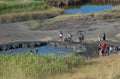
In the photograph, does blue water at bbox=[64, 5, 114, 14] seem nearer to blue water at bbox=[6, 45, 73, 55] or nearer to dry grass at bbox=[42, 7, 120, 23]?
dry grass at bbox=[42, 7, 120, 23]

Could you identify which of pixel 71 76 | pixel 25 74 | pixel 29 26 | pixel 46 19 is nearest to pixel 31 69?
pixel 25 74

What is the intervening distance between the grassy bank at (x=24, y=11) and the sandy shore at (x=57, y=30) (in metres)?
3.69

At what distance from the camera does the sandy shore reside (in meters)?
46.3

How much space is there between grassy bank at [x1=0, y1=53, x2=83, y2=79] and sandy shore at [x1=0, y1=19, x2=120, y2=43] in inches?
841

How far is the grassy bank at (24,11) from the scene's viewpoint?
60.2 meters

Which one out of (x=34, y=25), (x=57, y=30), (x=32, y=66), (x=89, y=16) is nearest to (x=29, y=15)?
(x=34, y=25)

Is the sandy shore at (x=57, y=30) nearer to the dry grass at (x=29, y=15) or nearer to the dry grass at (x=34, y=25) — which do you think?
the dry grass at (x=34, y=25)

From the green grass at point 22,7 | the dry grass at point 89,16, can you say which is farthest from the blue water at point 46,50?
the green grass at point 22,7

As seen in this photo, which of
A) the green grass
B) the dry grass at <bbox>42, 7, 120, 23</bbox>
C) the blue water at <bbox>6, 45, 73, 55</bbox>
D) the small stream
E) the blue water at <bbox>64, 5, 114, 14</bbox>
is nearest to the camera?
the blue water at <bbox>6, 45, 73, 55</bbox>

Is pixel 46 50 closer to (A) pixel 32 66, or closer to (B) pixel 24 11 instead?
(A) pixel 32 66

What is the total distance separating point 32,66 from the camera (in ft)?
70.2

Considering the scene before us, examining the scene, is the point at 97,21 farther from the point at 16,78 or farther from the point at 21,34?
the point at 16,78

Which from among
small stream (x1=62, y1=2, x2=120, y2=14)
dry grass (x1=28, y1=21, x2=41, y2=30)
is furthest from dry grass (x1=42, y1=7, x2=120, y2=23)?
small stream (x1=62, y1=2, x2=120, y2=14)

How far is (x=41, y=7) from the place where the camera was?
2594 inches
